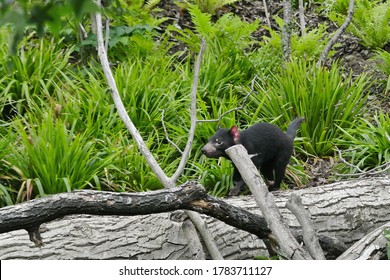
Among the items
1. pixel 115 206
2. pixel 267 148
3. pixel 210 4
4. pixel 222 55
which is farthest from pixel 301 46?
pixel 115 206

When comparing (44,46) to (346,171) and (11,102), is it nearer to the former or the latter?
(11,102)

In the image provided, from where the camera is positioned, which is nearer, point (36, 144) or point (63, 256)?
point (63, 256)

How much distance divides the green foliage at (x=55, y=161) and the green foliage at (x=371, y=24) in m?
4.35

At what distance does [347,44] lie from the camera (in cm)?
898

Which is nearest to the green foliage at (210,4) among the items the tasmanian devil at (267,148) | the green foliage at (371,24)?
the green foliage at (371,24)

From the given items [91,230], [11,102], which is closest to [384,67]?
[11,102]

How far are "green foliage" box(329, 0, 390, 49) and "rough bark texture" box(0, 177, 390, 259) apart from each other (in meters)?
4.12

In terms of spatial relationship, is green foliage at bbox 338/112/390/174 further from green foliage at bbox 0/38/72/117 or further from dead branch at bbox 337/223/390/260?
green foliage at bbox 0/38/72/117

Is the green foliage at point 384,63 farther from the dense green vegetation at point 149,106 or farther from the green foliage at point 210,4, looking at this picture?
the green foliage at point 210,4

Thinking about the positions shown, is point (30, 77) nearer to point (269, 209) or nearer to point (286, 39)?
point (286, 39)

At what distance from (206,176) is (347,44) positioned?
4045 millimetres

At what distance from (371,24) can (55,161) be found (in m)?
4.96

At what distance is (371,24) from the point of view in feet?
28.2

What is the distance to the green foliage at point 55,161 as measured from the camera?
5.21 m
